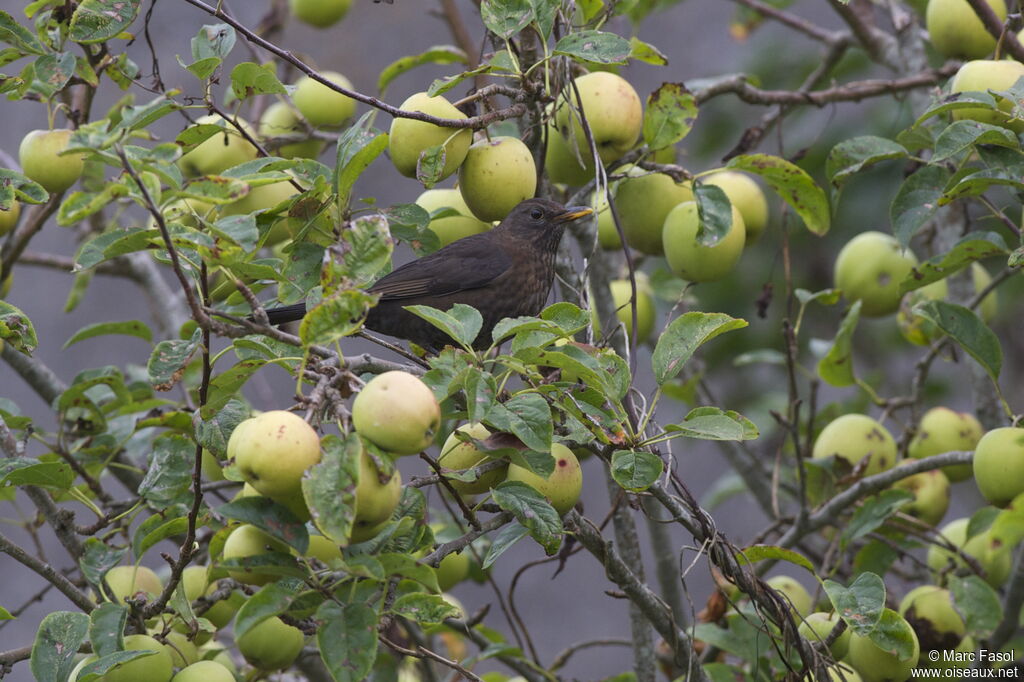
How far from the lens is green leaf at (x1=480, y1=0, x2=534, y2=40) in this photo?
192 cm

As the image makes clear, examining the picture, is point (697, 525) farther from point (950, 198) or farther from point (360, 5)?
point (360, 5)

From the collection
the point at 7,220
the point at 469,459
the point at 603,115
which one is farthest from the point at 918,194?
the point at 7,220

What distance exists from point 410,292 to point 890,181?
3442 millimetres

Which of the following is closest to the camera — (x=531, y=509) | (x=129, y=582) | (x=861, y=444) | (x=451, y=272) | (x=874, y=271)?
(x=531, y=509)

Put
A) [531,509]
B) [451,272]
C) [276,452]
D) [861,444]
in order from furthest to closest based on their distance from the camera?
[451,272] → [861,444] → [531,509] → [276,452]

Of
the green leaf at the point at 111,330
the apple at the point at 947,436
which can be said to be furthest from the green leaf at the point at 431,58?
the apple at the point at 947,436

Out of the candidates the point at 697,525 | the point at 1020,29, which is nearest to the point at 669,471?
the point at 697,525

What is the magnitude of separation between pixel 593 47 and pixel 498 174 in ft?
0.98

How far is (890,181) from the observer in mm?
5473

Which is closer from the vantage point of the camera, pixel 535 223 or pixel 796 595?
pixel 796 595

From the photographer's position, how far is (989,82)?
7.08 feet

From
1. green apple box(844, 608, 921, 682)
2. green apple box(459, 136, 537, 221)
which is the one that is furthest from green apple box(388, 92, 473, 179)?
green apple box(844, 608, 921, 682)

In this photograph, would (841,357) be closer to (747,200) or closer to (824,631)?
(747,200)

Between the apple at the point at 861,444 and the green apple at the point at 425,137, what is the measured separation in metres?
1.27
